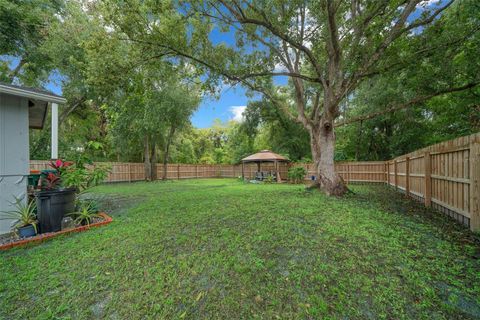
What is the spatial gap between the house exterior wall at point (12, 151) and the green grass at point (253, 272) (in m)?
1.27

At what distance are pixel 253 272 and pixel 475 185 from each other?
3.28 metres

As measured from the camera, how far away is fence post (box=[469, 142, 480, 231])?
9.29 feet

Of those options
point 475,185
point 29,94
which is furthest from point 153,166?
point 475,185

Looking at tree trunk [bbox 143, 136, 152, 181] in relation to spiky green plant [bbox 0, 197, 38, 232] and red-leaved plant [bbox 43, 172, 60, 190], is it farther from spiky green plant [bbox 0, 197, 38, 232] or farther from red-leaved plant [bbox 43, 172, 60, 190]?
spiky green plant [bbox 0, 197, 38, 232]

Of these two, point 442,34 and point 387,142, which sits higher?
point 442,34

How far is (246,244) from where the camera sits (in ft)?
9.44

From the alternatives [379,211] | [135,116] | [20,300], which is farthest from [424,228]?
[135,116]

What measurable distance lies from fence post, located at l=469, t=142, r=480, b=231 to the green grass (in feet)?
0.72

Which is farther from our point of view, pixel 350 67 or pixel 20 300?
pixel 350 67

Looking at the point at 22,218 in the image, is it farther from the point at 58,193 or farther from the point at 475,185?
the point at 475,185

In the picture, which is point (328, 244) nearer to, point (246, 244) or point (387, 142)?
point (246, 244)

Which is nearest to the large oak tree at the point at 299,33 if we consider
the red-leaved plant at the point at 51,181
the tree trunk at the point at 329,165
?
the tree trunk at the point at 329,165

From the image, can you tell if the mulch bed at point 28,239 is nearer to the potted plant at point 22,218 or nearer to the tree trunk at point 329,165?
the potted plant at point 22,218

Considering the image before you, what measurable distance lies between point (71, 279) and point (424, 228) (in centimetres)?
489
